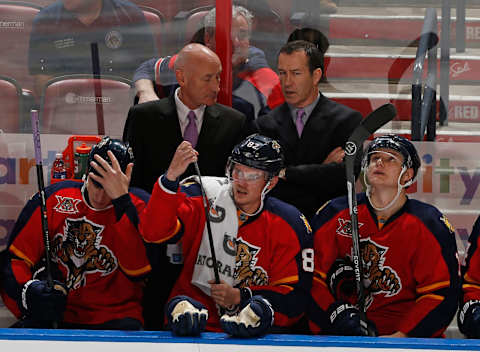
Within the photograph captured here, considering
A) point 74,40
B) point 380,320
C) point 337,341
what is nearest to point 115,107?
point 74,40

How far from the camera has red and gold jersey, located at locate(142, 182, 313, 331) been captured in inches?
126

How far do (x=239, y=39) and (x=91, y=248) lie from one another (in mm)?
1227

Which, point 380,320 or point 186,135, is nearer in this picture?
point 380,320

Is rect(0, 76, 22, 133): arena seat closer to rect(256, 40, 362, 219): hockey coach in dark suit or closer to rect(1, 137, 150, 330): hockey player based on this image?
rect(1, 137, 150, 330): hockey player

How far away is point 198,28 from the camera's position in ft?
12.7

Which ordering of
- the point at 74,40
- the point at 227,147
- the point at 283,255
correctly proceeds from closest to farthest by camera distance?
the point at 283,255, the point at 227,147, the point at 74,40

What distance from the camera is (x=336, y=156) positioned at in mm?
3613

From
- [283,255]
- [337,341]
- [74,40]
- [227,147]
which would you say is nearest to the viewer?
[337,341]

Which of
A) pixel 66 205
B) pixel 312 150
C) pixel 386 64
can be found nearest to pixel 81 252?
pixel 66 205

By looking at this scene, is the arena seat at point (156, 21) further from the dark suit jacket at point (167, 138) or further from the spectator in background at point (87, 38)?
the dark suit jacket at point (167, 138)

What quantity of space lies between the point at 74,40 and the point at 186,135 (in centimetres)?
76

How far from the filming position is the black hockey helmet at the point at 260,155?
322 cm

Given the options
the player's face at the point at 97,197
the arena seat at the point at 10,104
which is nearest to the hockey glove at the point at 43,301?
the player's face at the point at 97,197

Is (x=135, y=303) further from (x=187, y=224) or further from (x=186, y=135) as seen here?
(x=186, y=135)
